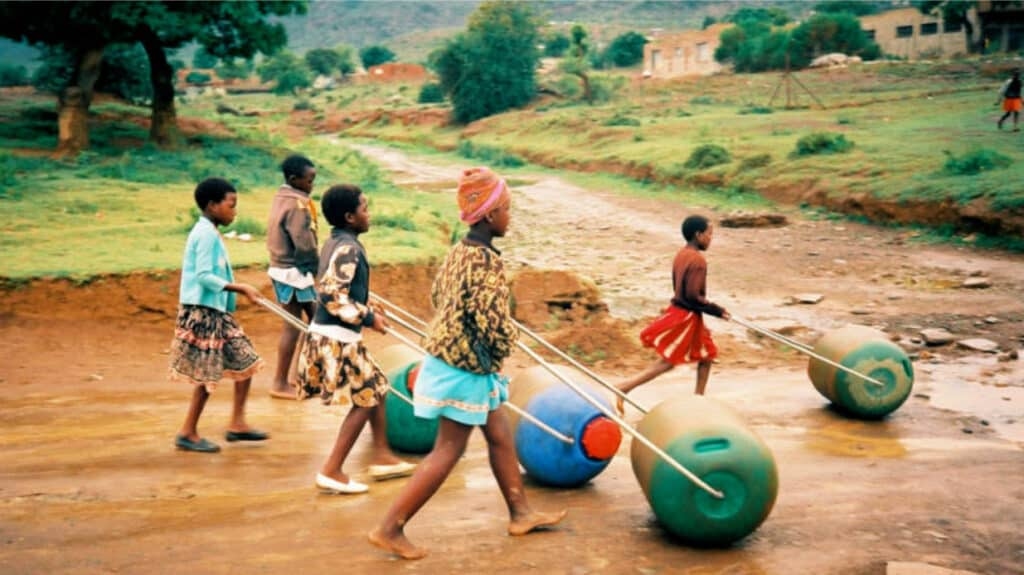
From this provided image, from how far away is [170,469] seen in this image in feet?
19.7

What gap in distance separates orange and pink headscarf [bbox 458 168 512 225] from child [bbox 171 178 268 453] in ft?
6.52

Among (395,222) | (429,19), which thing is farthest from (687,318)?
(429,19)

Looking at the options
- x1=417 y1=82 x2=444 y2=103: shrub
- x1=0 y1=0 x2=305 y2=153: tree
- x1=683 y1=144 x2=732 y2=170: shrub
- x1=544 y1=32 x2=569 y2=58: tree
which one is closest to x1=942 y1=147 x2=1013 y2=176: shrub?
x1=683 y1=144 x2=732 y2=170: shrub

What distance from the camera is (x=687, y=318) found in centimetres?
780

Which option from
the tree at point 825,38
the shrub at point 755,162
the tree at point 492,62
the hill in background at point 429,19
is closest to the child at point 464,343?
the shrub at point 755,162

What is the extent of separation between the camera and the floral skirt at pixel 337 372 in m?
5.45

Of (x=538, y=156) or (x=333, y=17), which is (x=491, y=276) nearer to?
(x=538, y=156)

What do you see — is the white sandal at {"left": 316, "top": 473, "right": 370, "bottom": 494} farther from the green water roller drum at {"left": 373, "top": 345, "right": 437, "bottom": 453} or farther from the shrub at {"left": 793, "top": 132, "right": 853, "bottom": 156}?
the shrub at {"left": 793, "top": 132, "right": 853, "bottom": 156}

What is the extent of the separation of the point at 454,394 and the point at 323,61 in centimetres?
10258

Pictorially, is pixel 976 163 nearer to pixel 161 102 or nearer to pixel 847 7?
pixel 161 102

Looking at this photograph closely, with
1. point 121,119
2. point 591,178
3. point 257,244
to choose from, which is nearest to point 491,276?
point 257,244

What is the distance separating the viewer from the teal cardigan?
6172mm

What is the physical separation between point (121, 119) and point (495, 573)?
26257 millimetres

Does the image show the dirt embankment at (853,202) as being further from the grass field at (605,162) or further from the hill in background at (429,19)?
the hill in background at (429,19)
